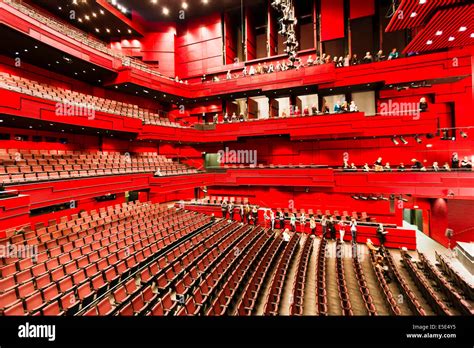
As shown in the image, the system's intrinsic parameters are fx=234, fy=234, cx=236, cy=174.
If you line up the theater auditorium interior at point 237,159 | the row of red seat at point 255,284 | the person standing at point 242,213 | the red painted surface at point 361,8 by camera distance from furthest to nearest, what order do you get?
the red painted surface at point 361,8 < the person standing at point 242,213 < the theater auditorium interior at point 237,159 < the row of red seat at point 255,284

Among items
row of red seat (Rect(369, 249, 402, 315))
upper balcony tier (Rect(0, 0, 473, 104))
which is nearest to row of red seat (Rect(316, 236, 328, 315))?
row of red seat (Rect(369, 249, 402, 315))

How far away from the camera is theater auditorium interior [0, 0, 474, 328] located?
13.5ft

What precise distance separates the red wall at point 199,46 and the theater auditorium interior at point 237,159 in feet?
0.27

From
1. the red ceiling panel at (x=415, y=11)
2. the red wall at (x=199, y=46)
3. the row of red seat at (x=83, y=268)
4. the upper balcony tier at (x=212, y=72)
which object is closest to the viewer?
the row of red seat at (x=83, y=268)

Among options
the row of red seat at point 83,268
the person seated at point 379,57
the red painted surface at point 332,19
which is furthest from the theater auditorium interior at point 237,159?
the person seated at point 379,57

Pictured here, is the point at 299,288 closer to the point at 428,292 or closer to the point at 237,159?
the point at 428,292

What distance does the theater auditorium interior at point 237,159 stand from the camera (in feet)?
13.5

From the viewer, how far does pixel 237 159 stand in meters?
13.1

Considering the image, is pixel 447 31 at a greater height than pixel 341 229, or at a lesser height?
greater

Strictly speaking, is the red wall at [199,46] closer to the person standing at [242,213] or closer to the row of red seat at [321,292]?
the person standing at [242,213]

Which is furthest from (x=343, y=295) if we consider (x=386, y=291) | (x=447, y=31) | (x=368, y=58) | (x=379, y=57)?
(x=379, y=57)

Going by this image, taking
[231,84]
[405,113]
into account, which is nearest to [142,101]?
[231,84]

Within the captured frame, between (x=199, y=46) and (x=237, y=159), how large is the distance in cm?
697
